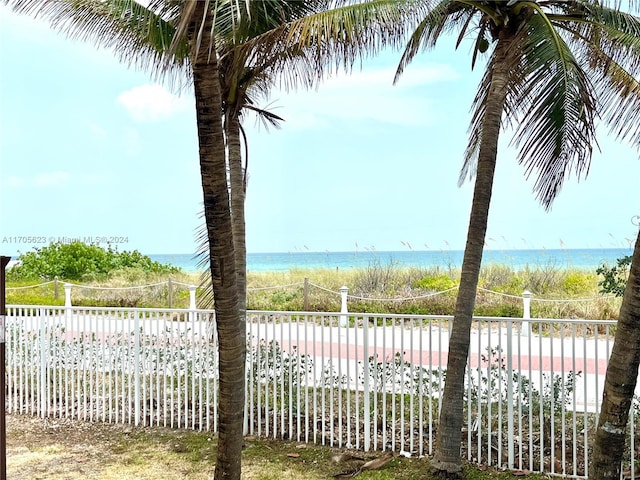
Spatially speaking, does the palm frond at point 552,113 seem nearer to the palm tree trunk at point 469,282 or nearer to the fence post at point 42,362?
A: the palm tree trunk at point 469,282

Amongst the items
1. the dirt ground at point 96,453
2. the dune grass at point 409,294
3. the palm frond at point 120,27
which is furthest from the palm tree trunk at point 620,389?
the dune grass at point 409,294

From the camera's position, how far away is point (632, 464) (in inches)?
189

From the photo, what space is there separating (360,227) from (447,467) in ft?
194

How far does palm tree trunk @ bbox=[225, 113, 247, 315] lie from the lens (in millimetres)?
5902

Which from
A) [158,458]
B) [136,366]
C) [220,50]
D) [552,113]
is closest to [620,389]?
[552,113]

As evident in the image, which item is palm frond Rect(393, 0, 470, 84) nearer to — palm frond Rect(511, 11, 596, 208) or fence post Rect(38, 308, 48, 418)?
palm frond Rect(511, 11, 596, 208)

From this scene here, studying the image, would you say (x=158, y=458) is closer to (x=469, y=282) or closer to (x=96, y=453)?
(x=96, y=453)

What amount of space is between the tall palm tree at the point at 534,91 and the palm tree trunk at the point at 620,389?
1.98 metres

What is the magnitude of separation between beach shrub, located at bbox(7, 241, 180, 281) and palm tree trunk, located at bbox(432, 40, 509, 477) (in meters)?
18.3

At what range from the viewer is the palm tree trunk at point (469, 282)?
4945 millimetres

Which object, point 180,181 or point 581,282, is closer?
point 581,282

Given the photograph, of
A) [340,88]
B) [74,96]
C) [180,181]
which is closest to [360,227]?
[340,88]

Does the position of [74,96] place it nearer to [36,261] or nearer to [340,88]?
[340,88]

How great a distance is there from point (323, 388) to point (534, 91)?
3.30 metres
